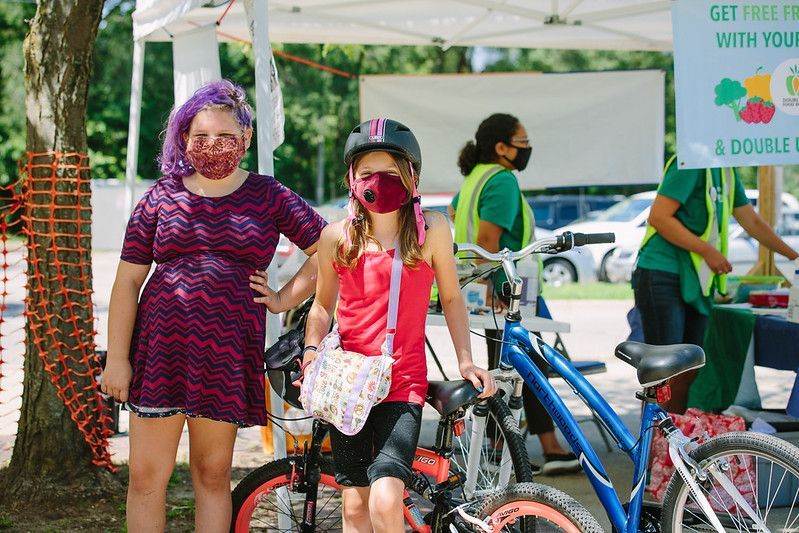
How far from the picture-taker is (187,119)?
326 cm

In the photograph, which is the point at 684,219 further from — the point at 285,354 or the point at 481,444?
the point at 285,354

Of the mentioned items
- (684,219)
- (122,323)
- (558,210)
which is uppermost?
(558,210)

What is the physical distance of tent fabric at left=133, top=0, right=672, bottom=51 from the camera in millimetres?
7186

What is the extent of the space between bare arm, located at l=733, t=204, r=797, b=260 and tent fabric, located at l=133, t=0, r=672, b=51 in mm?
2149

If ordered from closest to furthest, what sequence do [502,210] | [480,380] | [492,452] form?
[480,380] < [492,452] < [502,210]

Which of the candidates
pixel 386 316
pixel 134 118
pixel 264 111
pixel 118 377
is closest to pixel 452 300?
pixel 386 316

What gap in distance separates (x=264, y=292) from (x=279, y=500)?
85 cm

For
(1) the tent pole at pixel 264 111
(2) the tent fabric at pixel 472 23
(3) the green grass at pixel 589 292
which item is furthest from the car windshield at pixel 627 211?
(1) the tent pole at pixel 264 111

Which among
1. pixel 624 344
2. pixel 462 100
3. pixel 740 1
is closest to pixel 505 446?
pixel 624 344

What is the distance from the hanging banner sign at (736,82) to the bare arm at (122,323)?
2.49m

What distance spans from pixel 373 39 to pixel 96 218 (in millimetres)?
22622

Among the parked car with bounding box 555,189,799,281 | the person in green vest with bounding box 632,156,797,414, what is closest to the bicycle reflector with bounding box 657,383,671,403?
the person in green vest with bounding box 632,156,797,414

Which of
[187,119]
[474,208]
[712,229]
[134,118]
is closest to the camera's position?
[187,119]

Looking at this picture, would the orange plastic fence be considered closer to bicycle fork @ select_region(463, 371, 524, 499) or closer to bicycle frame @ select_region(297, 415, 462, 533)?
bicycle frame @ select_region(297, 415, 462, 533)
